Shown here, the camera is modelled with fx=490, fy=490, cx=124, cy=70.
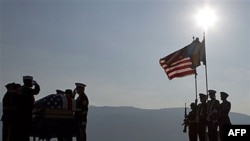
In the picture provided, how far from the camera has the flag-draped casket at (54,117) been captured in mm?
12037

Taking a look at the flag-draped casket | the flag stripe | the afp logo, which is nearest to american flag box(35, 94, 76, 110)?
the flag-draped casket

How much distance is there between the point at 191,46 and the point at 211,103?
3.76 meters

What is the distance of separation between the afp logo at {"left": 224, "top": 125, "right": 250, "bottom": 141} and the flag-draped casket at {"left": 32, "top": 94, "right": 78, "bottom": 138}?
5046 mm

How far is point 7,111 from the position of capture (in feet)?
39.8

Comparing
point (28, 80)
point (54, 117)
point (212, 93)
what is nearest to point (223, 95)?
point (212, 93)

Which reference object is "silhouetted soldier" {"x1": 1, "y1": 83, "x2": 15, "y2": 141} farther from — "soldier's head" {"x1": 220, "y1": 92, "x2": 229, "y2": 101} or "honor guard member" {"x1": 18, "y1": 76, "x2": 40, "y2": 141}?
"soldier's head" {"x1": 220, "y1": 92, "x2": 229, "y2": 101}

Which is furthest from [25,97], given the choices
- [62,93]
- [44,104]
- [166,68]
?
[166,68]

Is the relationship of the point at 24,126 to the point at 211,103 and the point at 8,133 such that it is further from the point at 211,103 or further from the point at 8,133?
the point at 211,103

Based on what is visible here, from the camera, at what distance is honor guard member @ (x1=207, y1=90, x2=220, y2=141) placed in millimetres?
14750

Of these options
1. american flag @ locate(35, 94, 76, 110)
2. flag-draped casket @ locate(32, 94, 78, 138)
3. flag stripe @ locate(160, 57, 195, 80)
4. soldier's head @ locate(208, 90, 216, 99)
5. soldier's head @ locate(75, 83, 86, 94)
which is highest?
flag stripe @ locate(160, 57, 195, 80)

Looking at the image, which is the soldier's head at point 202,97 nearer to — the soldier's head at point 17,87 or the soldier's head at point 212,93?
the soldier's head at point 212,93

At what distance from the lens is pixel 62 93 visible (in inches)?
529

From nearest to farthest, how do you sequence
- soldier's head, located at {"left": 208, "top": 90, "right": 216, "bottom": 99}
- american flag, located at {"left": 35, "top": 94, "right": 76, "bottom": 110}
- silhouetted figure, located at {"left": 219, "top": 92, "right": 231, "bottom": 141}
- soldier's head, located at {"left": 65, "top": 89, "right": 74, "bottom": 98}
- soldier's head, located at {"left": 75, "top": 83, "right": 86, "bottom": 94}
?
american flag, located at {"left": 35, "top": 94, "right": 76, "bottom": 110}
soldier's head, located at {"left": 65, "top": 89, "right": 74, "bottom": 98}
soldier's head, located at {"left": 75, "top": 83, "right": 86, "bottom": 94}
silhouetted figure, located at {"left": 219, "top": 92, "right": 231, "bottom": 141}
soldier's head, located at {"left": 208, "top": 90, "right": 216, "bottom": 99}

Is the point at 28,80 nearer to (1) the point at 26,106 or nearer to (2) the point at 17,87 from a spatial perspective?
(1) the point at 26,106
